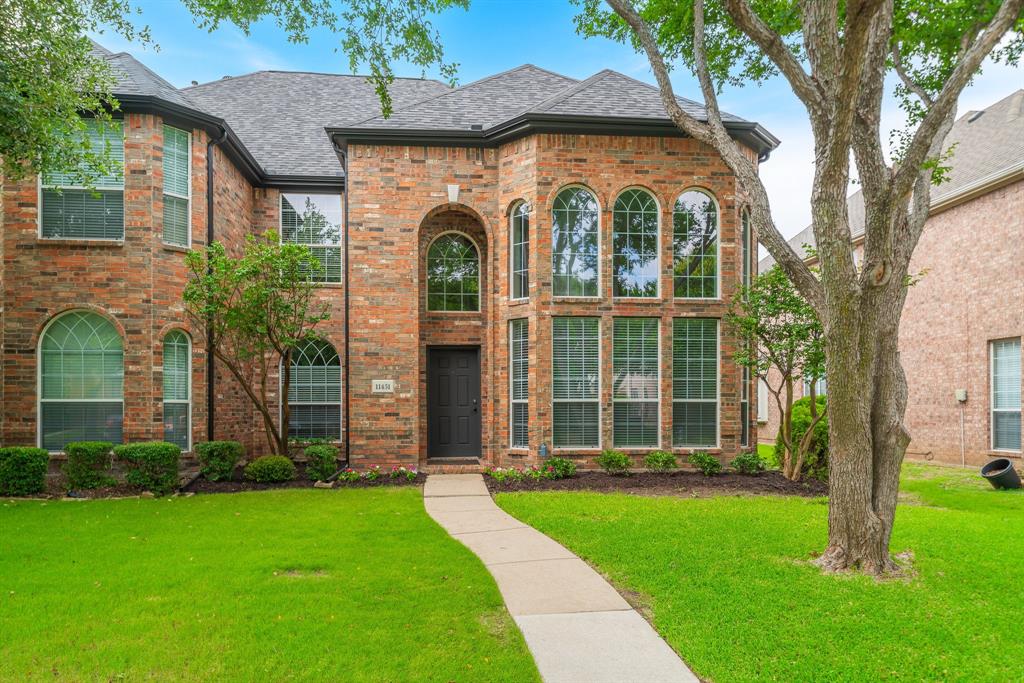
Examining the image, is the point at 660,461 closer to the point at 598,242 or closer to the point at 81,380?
the point at 598,242

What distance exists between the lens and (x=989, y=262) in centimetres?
1323

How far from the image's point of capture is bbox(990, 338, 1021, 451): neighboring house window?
41.4 feet

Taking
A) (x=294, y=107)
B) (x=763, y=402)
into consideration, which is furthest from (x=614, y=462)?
(x=763, y=402)

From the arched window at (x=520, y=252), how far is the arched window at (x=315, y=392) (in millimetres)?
4166

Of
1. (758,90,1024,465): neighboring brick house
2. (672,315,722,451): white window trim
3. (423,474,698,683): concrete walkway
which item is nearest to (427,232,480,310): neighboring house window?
(672,315,722,451): white window trim

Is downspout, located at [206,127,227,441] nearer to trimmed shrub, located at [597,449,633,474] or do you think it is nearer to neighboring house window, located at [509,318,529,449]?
neighboring house window, located at [509,318,529,449]

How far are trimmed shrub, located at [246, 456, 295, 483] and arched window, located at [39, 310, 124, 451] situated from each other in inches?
81.9

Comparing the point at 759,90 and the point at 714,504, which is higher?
the point at 759,90

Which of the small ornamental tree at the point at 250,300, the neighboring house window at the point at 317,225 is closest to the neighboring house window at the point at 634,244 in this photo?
the small ornamental tree at the point at 250,300

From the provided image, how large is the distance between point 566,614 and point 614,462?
624 cm

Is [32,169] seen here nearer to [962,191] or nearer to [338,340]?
[338,340]

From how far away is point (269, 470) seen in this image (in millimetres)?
10367

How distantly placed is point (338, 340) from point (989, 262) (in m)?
13.5

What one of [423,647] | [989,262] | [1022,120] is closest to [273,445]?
[423,647]
